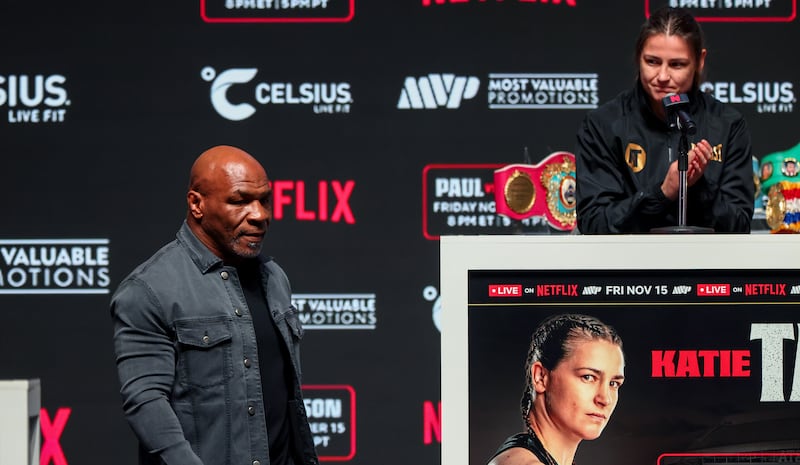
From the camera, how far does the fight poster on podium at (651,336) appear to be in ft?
6.28

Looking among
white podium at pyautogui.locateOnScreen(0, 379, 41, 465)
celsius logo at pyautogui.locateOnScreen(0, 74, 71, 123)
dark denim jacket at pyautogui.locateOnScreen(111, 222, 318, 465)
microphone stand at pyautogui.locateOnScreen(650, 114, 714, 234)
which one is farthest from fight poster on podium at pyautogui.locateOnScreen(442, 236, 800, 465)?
celsius logo at pyautogui.locateOnScreen(0, 74, 71, 123)

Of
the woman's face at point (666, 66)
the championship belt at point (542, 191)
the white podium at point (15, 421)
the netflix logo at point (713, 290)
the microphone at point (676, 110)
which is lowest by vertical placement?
the white podium at point (15, 421)

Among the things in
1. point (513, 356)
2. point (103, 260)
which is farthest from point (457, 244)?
point (103, 260)

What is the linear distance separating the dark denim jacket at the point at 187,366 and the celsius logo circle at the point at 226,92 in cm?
209

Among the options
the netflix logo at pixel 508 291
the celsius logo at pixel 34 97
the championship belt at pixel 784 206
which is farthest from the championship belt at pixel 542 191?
the celsius logo at pixel 34 97

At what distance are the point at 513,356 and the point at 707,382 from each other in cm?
32

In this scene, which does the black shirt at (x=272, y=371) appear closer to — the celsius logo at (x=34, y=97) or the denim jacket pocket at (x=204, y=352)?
the denim jacket pocket at (x=204, y=352)

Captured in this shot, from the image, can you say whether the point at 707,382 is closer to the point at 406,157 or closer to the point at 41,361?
the point at 406,157

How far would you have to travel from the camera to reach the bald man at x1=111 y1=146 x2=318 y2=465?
6.89 feet

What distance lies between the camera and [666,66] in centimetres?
241

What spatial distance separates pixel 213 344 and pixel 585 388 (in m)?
0.69

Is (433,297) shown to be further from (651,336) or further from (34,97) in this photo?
(651,336)

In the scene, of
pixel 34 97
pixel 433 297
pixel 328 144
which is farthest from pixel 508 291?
pixel 34 97

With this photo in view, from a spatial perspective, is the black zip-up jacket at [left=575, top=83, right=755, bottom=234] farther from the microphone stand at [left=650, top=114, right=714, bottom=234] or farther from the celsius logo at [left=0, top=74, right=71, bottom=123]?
the celsius logo at [left=0, top=74, right=71, bottom=123]
